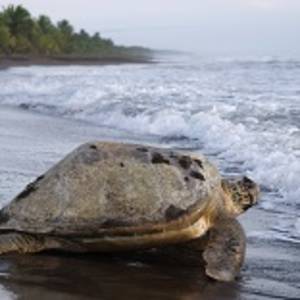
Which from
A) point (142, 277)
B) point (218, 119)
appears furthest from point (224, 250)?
point (218, 119)

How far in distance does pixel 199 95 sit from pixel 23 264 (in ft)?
49.4

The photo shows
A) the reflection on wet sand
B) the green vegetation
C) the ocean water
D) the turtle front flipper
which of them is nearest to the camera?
the reflection on wet sand

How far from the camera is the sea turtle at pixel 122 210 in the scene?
500 centimetres

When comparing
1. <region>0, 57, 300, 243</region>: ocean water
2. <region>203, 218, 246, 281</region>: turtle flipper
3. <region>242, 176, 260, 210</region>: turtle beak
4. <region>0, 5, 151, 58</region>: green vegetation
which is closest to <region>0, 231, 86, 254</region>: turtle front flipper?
<region>203, 218, 246, 281</region>: turtle flipper

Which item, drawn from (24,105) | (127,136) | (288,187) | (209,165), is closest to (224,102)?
(127,136)

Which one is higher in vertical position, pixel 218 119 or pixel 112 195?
pixel 112 195

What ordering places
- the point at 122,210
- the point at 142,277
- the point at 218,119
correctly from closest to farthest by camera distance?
the point at 142,277
the point at 122,210
the point at 218,119

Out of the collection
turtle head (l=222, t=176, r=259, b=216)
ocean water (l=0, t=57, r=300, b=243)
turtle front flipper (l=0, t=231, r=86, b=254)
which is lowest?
ocean water (l=0, t=57, r=300, b=243)

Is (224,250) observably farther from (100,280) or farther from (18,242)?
(18,242)

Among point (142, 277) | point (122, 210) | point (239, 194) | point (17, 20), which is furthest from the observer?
point (17, 20)

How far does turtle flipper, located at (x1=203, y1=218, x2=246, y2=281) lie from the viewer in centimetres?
492

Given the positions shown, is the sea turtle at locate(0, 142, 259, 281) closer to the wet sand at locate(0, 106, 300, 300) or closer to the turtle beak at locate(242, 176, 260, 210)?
the wet sand at locate(0, 106, 300, 300)

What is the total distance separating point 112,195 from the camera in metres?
5.10

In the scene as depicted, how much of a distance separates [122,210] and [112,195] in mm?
135
